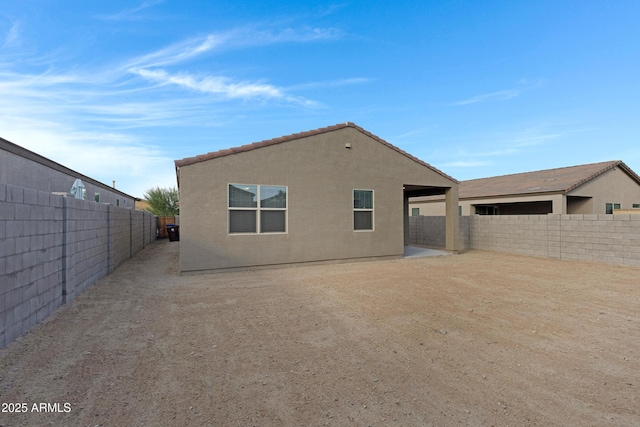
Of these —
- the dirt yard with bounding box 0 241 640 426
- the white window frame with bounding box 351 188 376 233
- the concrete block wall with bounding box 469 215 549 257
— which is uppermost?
the white window frame with bounding box 351 188 376 233

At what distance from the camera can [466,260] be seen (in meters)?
11.6

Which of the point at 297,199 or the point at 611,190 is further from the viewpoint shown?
the point at 611,190

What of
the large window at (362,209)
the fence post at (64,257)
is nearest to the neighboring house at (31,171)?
the fence post at (64,257)

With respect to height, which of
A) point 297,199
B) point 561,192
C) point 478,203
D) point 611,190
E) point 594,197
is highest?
point 611,190

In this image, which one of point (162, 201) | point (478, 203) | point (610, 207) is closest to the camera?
point (610, 207)

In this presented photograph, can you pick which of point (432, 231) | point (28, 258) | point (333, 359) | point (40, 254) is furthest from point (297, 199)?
point (432, 231)

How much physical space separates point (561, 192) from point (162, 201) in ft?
119

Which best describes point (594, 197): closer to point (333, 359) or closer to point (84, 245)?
point (333, 359)

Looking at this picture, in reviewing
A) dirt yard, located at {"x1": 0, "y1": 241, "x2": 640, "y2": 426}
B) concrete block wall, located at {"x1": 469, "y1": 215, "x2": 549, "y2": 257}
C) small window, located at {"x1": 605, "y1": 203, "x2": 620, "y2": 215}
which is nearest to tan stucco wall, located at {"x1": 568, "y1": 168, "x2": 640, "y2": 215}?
small window, located at {"x1": 605, "y1": 203, "x2": 620, "y2": 215}

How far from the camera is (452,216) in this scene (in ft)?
43.5

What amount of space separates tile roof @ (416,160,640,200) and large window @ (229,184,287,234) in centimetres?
1547

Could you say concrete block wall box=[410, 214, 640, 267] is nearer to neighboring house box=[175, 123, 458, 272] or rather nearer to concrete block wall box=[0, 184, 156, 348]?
neighboring house box=[175, 123, 458, 272]

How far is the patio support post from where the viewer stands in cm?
1311

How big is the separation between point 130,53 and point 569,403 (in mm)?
12861
